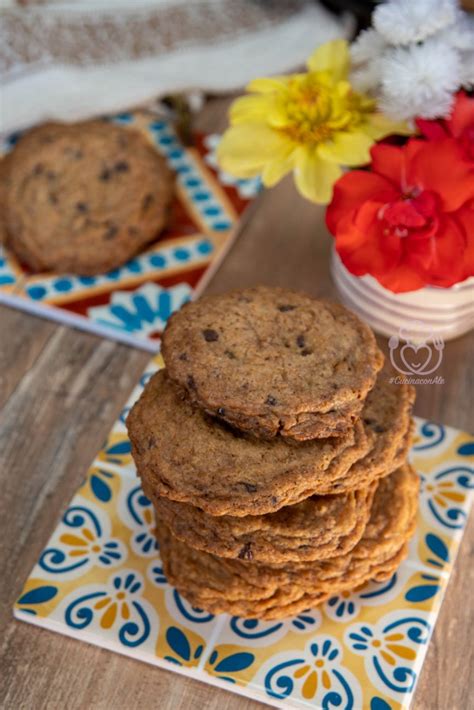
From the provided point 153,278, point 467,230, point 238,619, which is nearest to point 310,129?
point 467,230

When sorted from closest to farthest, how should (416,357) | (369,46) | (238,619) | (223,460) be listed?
1. (223,460)
2. (238,619)
3. (369,46)
4. (416,357)

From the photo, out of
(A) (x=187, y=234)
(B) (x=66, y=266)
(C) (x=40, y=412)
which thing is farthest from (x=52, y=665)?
(A) (x=187, y=234)

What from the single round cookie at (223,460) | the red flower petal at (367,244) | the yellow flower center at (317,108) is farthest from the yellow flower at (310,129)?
the single round cookie at (223,460)

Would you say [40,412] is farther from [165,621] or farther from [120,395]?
[165,621]

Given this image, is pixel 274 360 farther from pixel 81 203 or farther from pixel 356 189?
pixel 81 203

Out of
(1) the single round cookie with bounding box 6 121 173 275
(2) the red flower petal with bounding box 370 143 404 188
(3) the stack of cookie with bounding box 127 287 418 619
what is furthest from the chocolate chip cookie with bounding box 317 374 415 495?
(1) the single round cookie with bounding box 6 121 173 275

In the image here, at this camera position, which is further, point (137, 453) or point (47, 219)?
point (47, 219)

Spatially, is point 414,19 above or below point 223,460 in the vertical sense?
above

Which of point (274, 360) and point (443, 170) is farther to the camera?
point (443, 170)
